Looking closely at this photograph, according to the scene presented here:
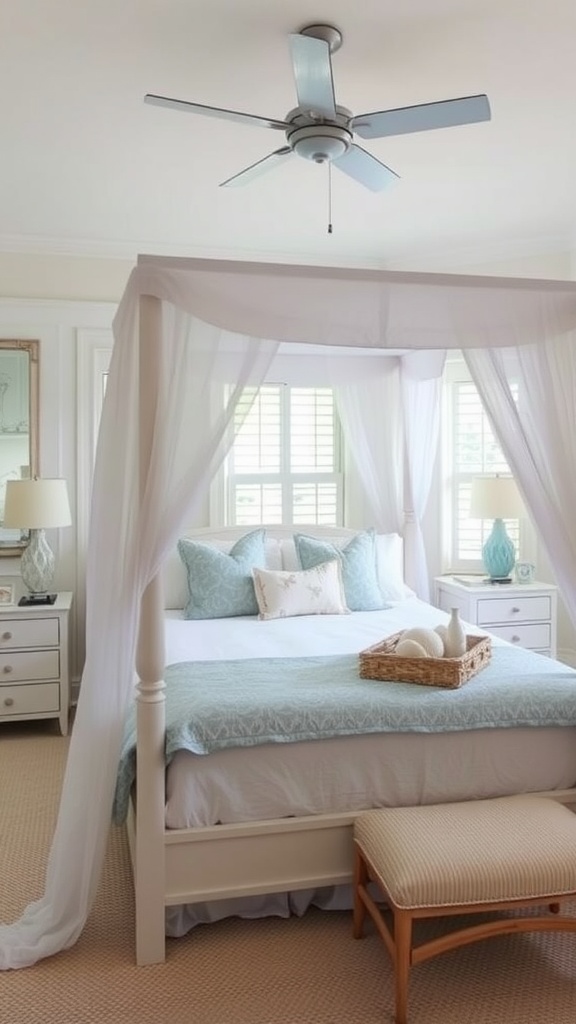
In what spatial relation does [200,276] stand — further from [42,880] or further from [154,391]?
[42,880]

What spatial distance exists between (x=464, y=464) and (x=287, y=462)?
4.02 ft

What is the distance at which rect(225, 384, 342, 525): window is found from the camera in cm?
520

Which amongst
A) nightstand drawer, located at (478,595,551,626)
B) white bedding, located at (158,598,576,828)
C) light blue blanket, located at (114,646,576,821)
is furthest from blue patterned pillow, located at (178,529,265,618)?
white bedding, located at (158,598,576,828)

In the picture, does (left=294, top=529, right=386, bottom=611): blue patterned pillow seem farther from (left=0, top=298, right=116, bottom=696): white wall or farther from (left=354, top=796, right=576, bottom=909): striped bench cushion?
(left=354, top=796, right=576, bottom=909): striped bench cushion

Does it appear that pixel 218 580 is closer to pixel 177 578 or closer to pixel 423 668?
pixel 177 578

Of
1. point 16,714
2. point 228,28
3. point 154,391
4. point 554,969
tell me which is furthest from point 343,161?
point 16,714

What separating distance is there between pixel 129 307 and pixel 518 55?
1.65 metres

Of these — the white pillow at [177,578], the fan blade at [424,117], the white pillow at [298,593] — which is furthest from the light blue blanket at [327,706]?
the fan blade at [424,117]

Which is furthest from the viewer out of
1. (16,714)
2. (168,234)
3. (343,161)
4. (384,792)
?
(168,234)

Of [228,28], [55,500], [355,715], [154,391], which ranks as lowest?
[355,715]

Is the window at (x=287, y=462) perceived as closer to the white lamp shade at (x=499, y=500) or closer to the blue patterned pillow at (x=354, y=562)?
the blue patterned pillow at (x=354, y=562)

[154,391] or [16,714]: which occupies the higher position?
[154,391]

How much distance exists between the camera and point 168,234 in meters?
4.76

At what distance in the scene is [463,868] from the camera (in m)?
2.16
